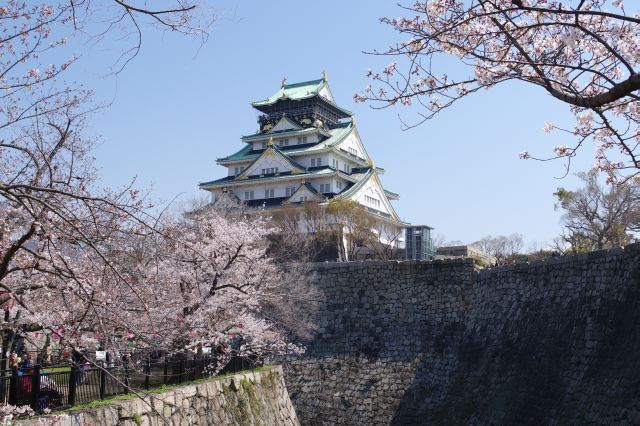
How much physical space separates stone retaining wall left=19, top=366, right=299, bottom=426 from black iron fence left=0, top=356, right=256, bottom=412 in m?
0.36

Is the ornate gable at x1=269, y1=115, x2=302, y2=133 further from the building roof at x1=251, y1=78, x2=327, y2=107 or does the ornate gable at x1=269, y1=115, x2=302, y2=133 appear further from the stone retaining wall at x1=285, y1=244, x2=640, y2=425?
the stone retaining wall at x1=285, y1=244, x2=640, y2=425

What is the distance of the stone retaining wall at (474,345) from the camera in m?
12.7

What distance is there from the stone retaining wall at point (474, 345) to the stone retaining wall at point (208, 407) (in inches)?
115

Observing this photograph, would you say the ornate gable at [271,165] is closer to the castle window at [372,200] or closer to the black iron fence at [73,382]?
the castle window at [372,200]

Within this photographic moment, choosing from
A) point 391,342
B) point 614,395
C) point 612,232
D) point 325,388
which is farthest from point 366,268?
point 612,232

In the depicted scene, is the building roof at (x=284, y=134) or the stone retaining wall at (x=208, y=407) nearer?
the stone retaining wall at (x=208, y=407)

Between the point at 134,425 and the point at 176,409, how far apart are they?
152cm

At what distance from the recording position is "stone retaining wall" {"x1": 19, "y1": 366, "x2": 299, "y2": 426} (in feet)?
29.1

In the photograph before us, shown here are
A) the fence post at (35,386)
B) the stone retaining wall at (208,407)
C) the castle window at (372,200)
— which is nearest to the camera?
the fence post at (35,386)

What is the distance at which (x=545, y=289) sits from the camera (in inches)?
623

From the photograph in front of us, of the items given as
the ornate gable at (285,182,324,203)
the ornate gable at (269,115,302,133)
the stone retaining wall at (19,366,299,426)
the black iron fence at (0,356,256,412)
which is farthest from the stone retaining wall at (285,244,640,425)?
the ornate gable at (269,115,302,133)

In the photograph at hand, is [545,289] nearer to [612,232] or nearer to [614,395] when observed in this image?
[614,395]

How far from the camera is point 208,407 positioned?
12.3m

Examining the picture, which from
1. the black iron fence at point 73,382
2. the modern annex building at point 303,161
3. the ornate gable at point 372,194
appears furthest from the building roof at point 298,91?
the black iron fence at point 73,382
